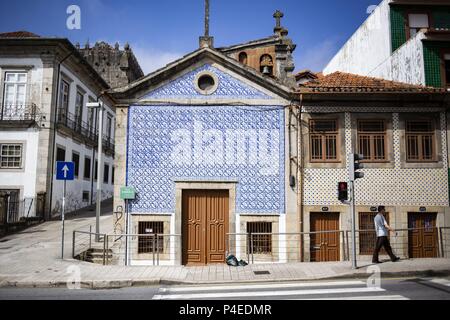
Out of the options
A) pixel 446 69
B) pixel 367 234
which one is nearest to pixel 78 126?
pixel 367 234

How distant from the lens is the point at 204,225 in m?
13.7

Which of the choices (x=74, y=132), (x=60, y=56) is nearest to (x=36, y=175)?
(x=74, y=132)

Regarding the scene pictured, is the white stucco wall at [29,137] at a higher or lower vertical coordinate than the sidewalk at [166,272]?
higher

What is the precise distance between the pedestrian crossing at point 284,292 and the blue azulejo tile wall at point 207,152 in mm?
4517

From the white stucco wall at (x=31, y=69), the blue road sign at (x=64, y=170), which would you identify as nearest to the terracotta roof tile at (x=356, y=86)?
the blue road sign at (x=64, y=170)

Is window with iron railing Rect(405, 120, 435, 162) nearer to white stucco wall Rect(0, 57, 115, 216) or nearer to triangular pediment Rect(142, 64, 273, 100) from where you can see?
triangular pediment Rect(142, 64, 273, 100)

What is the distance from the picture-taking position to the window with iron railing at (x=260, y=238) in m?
13.6

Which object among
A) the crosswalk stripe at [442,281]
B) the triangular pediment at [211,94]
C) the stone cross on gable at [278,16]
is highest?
the stone cross on gable at [278,16]

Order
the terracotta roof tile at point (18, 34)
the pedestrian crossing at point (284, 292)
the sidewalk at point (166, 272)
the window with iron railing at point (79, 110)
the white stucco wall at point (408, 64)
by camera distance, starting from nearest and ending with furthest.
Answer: the pedestrian crossing at point (284, 292) → the sidewalk at point (166, 272) → the white stucco wall at point (408, 64) → the terracotta roof tile at point (18, 34) → the window with iron railing at point (79, 110)

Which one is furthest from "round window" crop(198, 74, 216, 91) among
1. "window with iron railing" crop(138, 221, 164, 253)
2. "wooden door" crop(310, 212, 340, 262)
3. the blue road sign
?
"wooden door" crop(310, 212, 340, 262)

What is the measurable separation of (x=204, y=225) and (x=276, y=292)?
5591mm

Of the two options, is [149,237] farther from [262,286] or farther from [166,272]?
[262,286]

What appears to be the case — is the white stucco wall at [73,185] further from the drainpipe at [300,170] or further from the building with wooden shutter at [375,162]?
the building with wooden shutter at [375,162]

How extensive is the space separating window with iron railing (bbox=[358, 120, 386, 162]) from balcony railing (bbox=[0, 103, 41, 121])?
17.2 m
